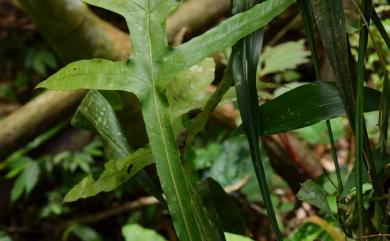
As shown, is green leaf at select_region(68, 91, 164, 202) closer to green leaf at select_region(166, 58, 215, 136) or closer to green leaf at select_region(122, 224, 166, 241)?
green leaf at select_region(166, 58, 215, 136)

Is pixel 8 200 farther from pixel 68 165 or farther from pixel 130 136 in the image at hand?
pixel 130 136

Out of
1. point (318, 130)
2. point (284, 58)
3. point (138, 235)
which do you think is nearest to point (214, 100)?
point (138, 235)

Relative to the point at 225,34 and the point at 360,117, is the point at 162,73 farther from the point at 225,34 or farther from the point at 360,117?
the point at 360,117

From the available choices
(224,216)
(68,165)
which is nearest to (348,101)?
(224,216)

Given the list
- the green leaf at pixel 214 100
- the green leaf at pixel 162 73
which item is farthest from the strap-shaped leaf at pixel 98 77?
the green leaf at pixel 214 100

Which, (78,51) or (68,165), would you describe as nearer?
(78,51)

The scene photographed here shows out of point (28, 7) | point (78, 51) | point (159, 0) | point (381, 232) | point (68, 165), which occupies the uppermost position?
point (28, 7)

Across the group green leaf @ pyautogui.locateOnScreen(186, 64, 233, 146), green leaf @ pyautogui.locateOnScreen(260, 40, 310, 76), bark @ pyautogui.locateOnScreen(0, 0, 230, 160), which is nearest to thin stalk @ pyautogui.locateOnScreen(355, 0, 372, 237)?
green leaf @ pyautogui.locateOnScreen(186, 64, 233, 146)
